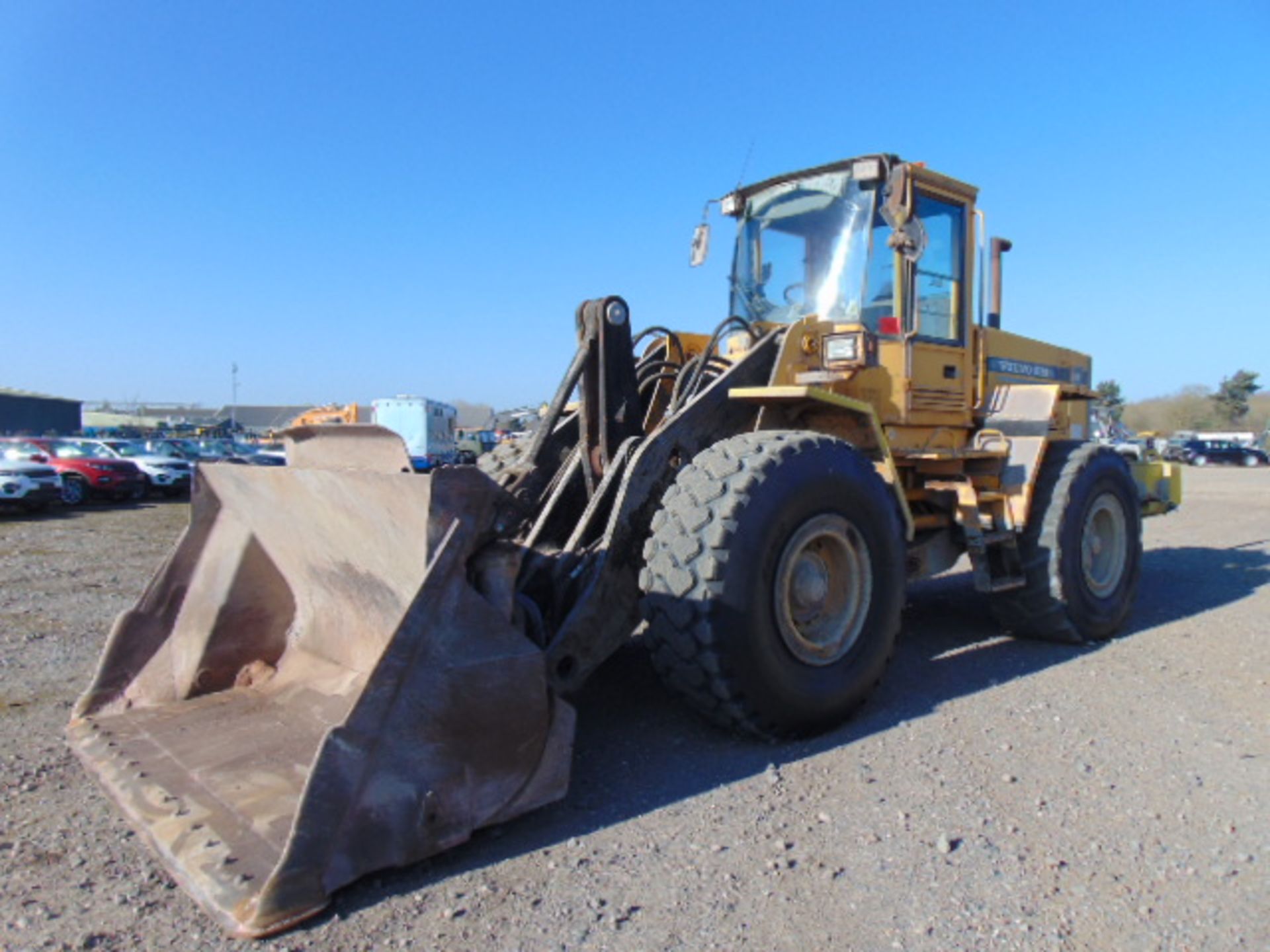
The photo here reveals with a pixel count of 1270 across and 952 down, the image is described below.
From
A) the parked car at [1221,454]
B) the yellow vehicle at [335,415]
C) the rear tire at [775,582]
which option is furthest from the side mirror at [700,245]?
the parked car at [1221,454]

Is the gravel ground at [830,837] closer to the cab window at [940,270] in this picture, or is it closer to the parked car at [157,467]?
the cab window at [940,270]

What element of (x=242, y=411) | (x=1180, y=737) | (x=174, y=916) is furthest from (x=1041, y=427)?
(x=242, y=411)

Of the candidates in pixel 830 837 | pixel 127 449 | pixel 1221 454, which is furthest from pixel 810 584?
pixel 1221 454

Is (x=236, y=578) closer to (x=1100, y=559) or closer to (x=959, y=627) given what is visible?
(x=959, y=627)

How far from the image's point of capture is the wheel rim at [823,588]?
13.7ft

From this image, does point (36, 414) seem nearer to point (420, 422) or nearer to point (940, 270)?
point (420, 422)

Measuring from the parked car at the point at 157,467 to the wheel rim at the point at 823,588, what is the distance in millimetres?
20011

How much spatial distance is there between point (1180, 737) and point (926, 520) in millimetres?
A: 1917

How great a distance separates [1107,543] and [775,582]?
13.2ft

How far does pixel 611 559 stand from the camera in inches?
158

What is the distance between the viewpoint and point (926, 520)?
579cm

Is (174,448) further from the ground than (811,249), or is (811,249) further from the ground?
(811,249)

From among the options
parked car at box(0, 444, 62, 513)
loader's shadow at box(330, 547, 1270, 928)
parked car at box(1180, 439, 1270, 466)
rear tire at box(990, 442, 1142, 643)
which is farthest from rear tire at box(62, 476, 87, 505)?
parked car at box(1180, 439, 1270, 466)

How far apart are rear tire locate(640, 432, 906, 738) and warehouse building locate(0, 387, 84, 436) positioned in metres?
73.6
